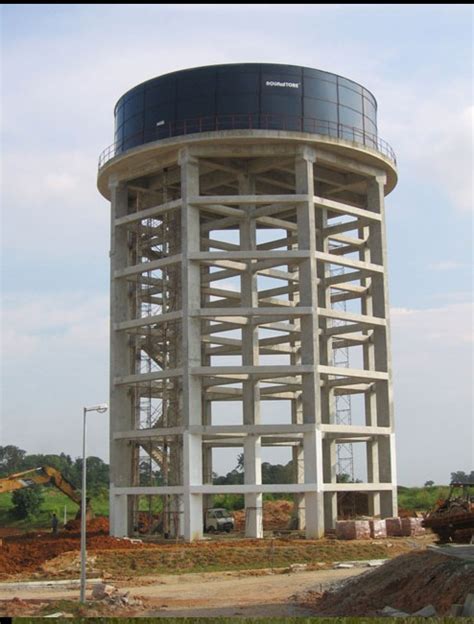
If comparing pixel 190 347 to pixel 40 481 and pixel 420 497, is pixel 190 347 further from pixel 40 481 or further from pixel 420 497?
pixel 420 497

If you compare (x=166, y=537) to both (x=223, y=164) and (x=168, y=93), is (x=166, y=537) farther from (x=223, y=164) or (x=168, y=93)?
(x=168, y=93)

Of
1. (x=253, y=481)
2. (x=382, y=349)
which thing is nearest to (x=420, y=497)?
(x=382, y=349)

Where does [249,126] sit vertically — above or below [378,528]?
above

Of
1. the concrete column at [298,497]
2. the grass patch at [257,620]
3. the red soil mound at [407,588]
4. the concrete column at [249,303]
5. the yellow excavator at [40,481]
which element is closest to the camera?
the grass patch at [257,620]

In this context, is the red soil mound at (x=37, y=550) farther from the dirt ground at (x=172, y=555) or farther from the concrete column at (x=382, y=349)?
the concrete column at (x=382, y=349)

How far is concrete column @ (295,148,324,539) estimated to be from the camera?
4853 cm

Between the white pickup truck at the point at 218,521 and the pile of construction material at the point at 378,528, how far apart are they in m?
9.47

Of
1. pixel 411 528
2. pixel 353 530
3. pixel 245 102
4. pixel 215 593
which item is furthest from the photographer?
pixel 411 528

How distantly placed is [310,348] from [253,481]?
24.1 ft

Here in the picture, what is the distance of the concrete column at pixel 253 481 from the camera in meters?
48.8

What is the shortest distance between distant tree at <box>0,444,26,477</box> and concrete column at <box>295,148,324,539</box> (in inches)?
2344

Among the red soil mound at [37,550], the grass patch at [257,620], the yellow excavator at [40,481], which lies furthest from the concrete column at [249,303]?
the grass patch at [257,620]

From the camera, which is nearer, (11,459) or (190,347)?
(190,347)

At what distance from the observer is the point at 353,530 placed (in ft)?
158
